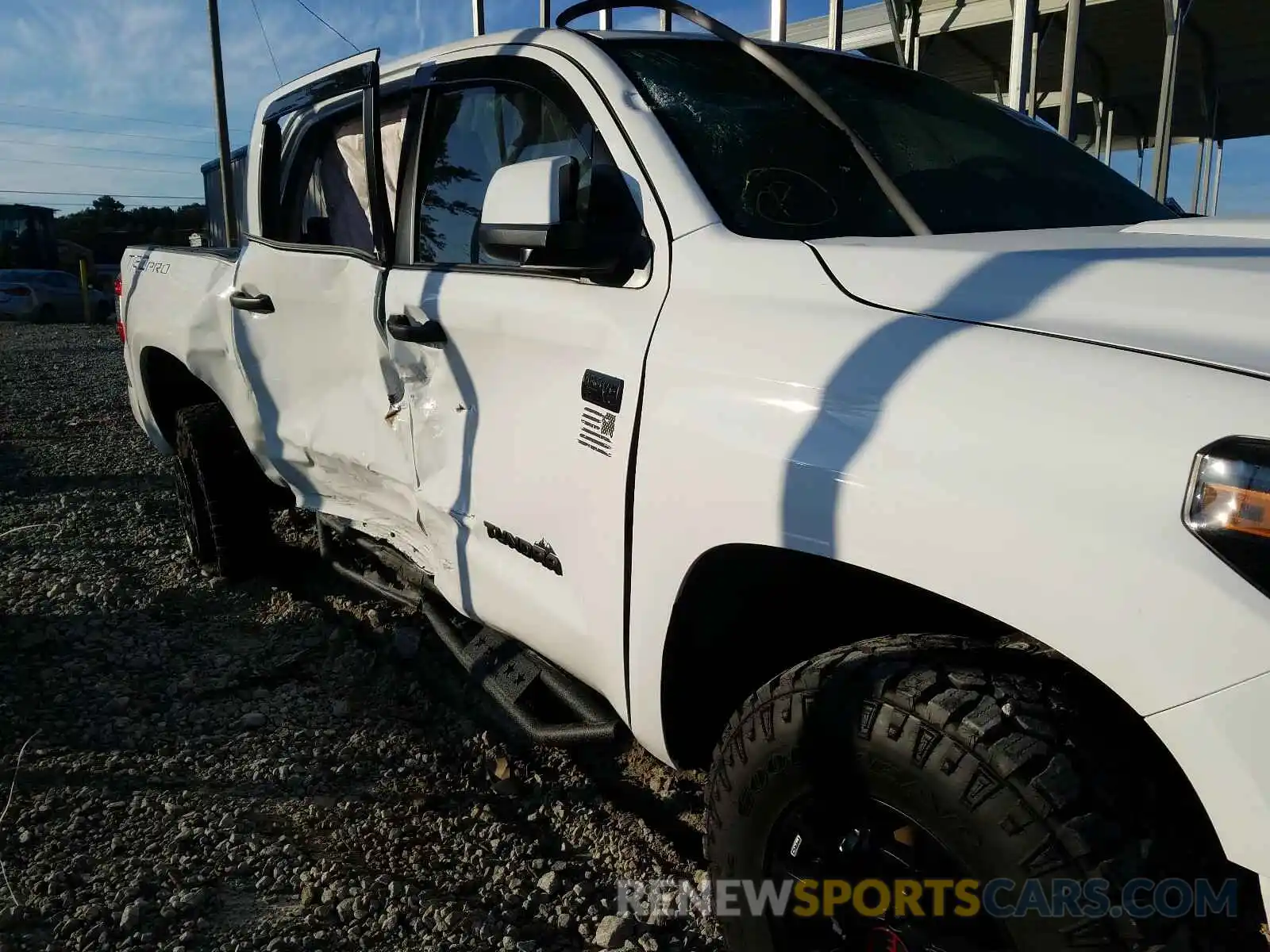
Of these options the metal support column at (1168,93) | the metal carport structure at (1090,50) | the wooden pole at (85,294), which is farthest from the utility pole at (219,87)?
the metal support column at (1168,93)

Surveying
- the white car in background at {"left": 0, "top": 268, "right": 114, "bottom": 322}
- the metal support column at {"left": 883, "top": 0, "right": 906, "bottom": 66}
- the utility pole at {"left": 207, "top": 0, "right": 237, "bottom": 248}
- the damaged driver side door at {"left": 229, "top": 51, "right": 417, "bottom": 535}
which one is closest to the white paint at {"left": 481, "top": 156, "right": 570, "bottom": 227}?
the damaged driver side door at {"left": 229, "top": 51, "right": 417, "bottom": 535}

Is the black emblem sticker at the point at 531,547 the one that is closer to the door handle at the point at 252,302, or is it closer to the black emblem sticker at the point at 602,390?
the black emblem sticker at the point at 602,390

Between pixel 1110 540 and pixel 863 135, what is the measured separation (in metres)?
1.46

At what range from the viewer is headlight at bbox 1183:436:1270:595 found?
1146 millimetres

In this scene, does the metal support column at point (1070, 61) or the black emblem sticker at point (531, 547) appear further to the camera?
the metal support column at point (1070, 61)

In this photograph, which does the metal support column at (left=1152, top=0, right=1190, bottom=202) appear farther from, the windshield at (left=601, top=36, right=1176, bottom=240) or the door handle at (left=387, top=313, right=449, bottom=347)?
the door handle at (left=387, top=313, right=449, bottom=347)

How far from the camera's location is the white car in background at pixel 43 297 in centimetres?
2200

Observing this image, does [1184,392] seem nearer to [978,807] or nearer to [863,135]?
[978,807]

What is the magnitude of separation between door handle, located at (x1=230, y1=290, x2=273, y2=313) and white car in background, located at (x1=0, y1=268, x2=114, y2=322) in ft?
72.0

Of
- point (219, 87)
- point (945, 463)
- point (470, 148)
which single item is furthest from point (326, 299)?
point (219, 87)

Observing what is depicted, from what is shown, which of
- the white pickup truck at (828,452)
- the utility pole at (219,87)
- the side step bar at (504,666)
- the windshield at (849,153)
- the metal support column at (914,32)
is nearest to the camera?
the white pickup truck at (828,452)

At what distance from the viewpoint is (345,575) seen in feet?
12.1

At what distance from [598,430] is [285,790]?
1.50 metres

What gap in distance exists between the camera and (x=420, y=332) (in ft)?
8.48
